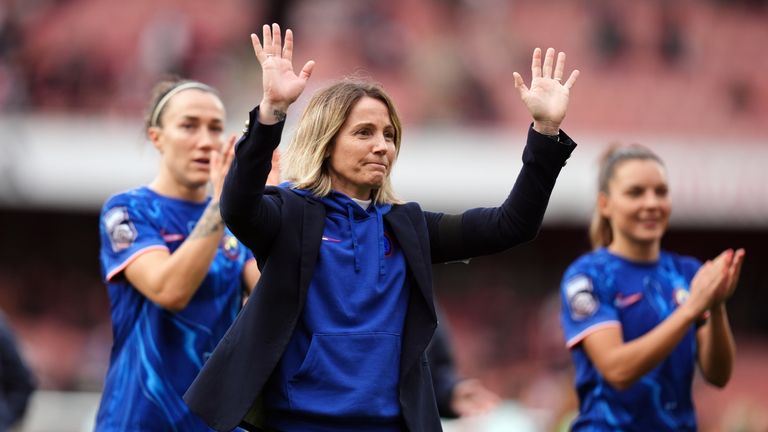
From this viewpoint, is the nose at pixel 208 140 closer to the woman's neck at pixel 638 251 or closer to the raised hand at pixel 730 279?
the woman's neck at pixel 638 251

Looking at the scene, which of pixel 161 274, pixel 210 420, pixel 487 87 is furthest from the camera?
pixel 487 87

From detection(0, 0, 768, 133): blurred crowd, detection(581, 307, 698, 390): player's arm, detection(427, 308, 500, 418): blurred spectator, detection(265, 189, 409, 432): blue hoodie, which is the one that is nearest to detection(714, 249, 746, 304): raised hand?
detection(581, 307, 698, 390): player's arm

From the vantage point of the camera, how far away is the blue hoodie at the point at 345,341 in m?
3.84

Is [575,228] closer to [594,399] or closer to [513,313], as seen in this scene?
[513,313]

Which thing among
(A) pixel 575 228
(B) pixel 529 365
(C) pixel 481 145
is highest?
(C) pixel 481 145

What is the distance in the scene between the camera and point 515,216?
13.4 ft

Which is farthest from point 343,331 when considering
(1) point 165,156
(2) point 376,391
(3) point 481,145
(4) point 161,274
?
(3) point 481,145

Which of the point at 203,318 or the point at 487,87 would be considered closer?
the point at 203,318

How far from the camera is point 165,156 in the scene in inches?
219

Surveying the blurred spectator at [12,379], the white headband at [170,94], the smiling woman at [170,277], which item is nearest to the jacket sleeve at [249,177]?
the smiling woman at [170,277]

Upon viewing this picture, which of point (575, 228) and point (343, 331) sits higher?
point (343, 331)

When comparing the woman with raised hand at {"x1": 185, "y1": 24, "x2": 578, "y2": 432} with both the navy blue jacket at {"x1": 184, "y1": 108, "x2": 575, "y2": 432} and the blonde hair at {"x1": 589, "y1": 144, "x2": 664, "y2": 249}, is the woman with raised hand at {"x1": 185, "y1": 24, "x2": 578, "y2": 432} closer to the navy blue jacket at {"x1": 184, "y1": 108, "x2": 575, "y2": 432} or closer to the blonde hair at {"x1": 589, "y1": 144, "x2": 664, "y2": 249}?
the navy blue jacket at {"x1": 184, "y1": 108, "x2": 575, "y2": 432}

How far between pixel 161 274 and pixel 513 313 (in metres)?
13.4

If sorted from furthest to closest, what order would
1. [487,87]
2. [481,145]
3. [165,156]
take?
[487,87] → [481,145] → [165,156]
